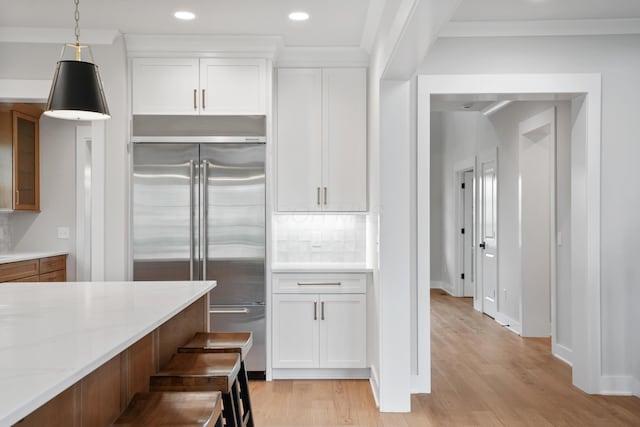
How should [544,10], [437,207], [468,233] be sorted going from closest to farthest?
[544,10]
[468,233]
[437,207]

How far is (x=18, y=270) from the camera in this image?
477cm

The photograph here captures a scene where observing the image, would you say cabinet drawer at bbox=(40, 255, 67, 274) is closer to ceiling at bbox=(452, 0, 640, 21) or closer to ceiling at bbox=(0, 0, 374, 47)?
ceiling at bbox=(0, 0, 374, 47)

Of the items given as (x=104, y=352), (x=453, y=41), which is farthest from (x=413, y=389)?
(x=104, y=352)

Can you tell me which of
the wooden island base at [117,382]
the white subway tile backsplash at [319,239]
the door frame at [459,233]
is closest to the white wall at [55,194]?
the white subway tile backsplash at [319,239]

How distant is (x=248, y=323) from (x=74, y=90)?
240 centimetres

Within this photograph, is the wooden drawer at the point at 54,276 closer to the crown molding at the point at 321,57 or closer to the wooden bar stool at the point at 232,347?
the crown molding at the point at 321,57

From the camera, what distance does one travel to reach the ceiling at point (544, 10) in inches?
142

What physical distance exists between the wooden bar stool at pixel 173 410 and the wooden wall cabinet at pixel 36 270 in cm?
330

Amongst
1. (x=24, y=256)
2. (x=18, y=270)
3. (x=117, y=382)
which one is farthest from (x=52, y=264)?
(x=117, y=382)

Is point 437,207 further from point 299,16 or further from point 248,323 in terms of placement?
point 299,16

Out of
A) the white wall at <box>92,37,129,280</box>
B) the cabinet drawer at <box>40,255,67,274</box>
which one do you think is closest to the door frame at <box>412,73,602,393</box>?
the white wall at <box>92,37,129,280</box>

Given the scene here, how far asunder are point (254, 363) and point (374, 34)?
2.67 m

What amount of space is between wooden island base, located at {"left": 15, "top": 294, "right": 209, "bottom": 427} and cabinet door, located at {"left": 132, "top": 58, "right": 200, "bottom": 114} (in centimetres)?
189

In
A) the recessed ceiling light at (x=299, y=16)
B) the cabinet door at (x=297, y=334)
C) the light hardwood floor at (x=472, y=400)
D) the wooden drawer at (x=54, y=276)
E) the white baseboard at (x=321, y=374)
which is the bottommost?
the light hardwood floor at (x=472, y=400)
